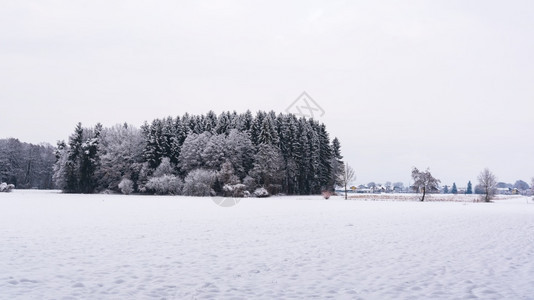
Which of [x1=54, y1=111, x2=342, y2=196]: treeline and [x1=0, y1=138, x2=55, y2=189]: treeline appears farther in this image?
[x1=0, y1=138, x2=55, y2=189]: treeline

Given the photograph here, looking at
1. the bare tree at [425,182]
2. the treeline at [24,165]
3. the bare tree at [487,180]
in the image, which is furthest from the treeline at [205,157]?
the bare tree at [487,180]

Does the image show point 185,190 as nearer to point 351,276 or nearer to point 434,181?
point 434,181

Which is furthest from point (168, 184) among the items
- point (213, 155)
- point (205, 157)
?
point (213, 155)

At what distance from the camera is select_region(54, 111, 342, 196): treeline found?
2827 inches

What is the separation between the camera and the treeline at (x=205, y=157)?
2827 inches

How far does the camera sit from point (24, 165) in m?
116

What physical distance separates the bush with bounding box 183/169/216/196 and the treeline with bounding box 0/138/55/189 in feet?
234

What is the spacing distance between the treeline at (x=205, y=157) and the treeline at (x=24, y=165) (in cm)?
2692

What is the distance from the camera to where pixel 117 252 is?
1264cm

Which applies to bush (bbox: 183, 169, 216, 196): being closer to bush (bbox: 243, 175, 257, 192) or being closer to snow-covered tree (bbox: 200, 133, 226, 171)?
snow-covered tree (bbox: 200, 133, 226, 171)

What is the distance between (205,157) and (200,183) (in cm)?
680

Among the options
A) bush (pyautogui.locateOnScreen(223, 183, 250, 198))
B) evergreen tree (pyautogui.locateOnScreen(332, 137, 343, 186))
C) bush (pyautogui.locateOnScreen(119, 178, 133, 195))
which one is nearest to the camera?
bush (pyautogui.locateOnScreen(223, 183, 250, 198))

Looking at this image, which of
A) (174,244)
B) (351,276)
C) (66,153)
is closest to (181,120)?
(66,153)

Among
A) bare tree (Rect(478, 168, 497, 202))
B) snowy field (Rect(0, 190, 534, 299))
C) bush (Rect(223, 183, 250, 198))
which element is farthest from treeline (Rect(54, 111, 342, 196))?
snowy field (Rect(0, 190, 534, 299))
